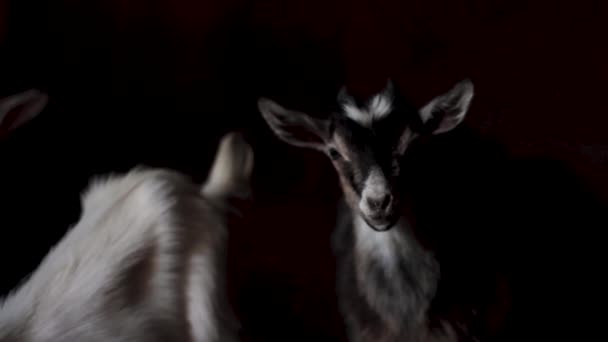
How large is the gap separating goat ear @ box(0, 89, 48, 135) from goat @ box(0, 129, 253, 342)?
4.0 inches

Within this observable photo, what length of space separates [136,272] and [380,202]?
0.82 ft

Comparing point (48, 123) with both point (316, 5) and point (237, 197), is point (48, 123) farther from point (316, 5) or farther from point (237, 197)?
point (316, 5)

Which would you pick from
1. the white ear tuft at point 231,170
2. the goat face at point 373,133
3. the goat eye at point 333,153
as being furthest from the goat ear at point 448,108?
the white ear tuft at point 231,170

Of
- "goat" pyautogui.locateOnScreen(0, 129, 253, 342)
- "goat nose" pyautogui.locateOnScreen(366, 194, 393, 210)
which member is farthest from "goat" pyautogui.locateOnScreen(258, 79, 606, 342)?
"goat" pyautogui.locateOnScreen(0, 129, 253, 342)

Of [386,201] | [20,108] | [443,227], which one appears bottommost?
[443,227]

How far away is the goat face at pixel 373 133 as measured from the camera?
0.59 metres

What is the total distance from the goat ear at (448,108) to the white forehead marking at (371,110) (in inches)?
1.7

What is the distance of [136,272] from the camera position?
1.88 feet

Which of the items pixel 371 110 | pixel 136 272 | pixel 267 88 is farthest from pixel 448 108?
pixel 136 272

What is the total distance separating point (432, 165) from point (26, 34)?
498 millimetres

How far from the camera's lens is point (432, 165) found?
28.6 inches

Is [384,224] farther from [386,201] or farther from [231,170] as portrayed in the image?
[231,170]

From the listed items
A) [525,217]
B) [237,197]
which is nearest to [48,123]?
[237,197]

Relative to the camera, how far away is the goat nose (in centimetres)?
58
